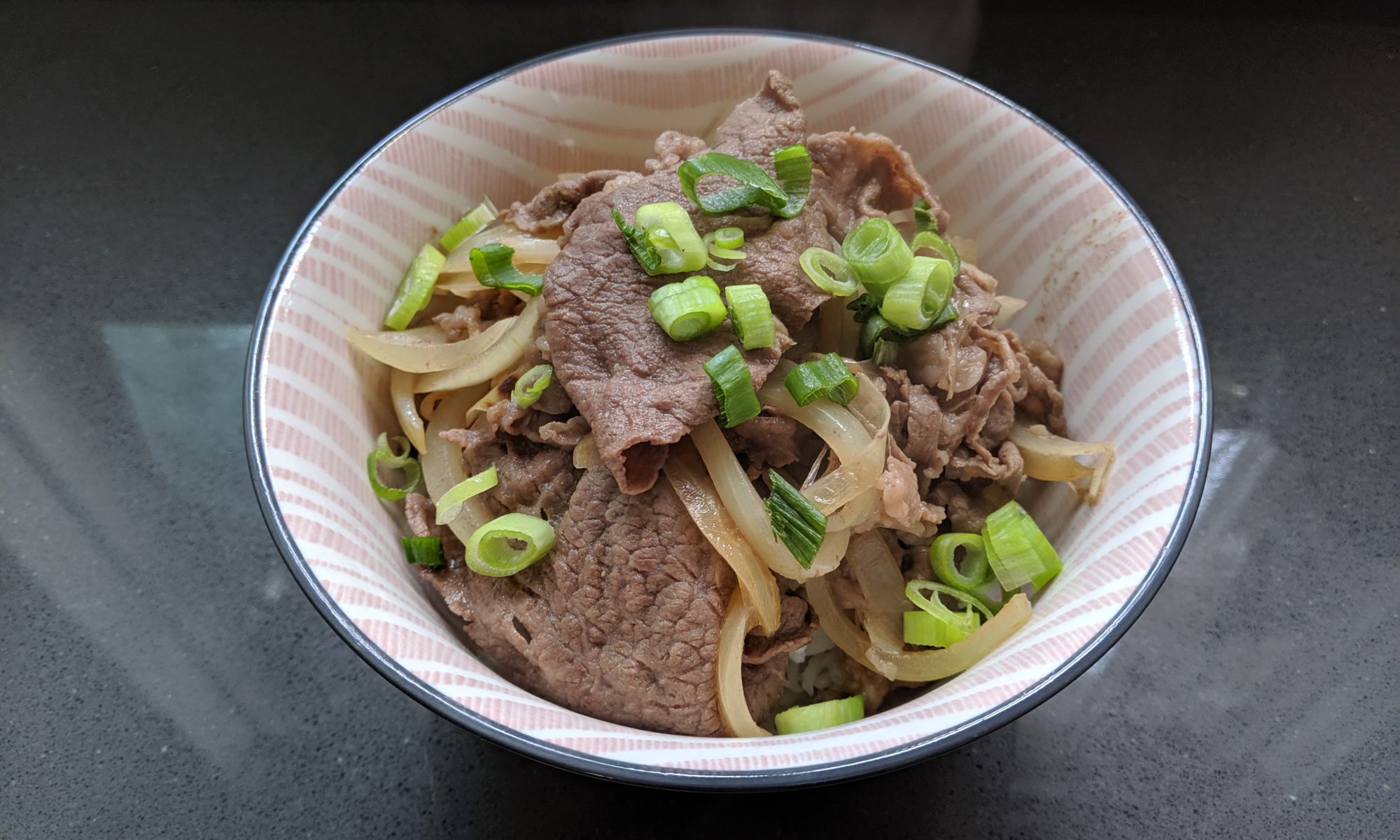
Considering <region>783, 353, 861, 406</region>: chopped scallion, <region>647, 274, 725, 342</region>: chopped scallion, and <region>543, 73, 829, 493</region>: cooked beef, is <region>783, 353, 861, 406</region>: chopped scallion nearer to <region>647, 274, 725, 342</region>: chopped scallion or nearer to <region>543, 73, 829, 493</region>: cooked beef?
<region>543, 73, 829, 493</region>: cooked beef

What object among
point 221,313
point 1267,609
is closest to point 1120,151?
point 1267,609

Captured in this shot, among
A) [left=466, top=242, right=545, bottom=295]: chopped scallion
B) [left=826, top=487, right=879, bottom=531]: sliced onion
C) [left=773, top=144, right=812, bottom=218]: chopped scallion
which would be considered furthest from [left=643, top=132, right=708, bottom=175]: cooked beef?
[left=826, top=487, right=879, bottom=531]: sliced onion

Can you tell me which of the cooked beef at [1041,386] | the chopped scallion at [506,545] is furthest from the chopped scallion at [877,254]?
the chopped scallion at [506,545]

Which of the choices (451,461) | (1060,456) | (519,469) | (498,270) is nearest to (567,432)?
(519,469)

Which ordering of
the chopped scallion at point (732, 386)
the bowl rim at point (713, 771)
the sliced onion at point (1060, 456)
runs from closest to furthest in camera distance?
the bowl rim at point (713, 771) → the chopped scallion at point (732, 386) → the sliced onion at point (1060, 456)

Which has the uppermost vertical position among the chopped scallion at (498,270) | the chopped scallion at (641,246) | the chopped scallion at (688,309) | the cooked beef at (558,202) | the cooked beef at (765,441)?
the chopped scallion at (641,246)

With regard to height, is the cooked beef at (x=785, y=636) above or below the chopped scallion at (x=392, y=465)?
below

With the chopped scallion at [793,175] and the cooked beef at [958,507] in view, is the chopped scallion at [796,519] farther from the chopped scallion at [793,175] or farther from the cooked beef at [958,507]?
the chopped scallion at [793,175]
